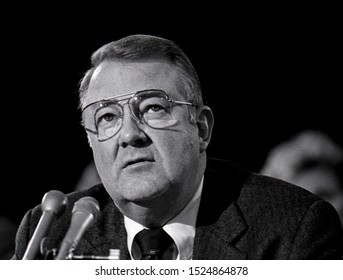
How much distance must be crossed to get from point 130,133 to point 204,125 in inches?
15.5

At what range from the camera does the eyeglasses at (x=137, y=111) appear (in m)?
2.15

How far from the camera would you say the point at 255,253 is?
2213mm

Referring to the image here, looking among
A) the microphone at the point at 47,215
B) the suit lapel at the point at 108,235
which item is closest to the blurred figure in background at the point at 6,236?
the suit lapel at the point at 108,235

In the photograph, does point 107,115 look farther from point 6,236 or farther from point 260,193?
point 6,236

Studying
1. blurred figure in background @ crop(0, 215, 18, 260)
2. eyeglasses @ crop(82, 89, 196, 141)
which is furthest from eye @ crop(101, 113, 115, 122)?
blurred figure in background @ crop(0, 215, 18, 260)

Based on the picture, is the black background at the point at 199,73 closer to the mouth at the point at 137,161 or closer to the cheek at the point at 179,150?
the cheek at the point at 179,150

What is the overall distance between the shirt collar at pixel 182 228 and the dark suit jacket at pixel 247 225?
30mm

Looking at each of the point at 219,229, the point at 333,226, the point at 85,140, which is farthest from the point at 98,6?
the point at 333,226

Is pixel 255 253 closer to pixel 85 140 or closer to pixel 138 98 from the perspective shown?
pixel 138 98

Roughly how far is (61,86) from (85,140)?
0.30 meters

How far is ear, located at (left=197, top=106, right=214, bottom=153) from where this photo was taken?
7.73 feet
